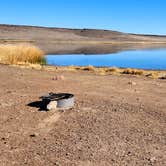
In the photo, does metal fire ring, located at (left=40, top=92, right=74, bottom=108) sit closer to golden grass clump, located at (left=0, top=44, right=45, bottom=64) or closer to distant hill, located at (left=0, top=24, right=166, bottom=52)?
golden grass clump, located at (left=0, top=44, right=45, bottom=64)

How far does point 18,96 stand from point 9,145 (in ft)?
12.9

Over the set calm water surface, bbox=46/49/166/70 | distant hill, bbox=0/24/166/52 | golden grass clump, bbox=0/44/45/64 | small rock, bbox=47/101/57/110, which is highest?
distant hill, bbox=0/24/166/52

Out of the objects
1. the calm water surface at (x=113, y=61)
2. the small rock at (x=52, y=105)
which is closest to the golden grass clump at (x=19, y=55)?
the calm water surface at (x=113, y=61)

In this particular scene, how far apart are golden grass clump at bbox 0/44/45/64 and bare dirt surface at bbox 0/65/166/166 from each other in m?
11.0

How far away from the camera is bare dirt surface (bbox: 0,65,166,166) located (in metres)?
7.82

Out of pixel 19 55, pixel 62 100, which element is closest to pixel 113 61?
pixel 19 55

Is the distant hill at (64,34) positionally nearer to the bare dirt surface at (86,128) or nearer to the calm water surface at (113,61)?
the calm water surface at (113,61)

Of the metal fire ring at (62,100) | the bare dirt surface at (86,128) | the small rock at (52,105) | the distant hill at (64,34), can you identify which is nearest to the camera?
the bare dirt surface at (86,128)

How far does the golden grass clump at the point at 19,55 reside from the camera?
987 inches

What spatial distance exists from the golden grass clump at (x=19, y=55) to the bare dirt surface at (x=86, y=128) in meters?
11.0

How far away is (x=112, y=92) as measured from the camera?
13531mm

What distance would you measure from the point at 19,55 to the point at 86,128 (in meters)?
17.5

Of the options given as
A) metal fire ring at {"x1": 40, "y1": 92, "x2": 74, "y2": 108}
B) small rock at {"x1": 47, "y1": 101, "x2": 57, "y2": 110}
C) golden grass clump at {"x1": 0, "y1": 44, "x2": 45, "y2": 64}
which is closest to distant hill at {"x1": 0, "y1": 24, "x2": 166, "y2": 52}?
golden grass clump at {"x1": 0, "y1": 44, "x2": 45, "y2": 64}

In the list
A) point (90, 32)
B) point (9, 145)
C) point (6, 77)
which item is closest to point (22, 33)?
point (90, 32)
